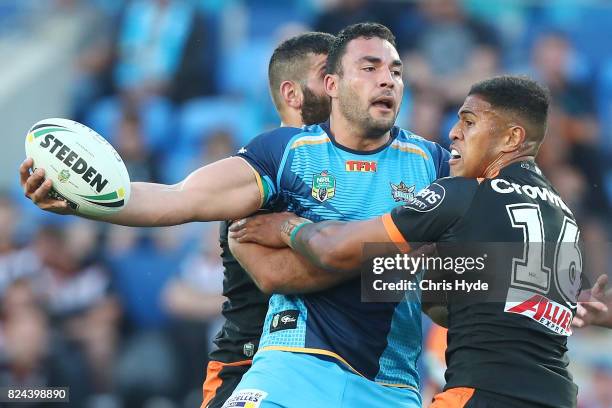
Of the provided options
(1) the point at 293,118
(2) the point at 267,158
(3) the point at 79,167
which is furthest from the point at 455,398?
(1) the point at 293,118

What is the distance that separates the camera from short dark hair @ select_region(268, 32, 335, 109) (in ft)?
22.0

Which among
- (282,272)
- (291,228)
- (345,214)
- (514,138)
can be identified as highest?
(514,138)

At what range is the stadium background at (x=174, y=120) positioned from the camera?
34.6 ft

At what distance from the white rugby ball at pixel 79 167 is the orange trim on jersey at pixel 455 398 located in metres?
1.86

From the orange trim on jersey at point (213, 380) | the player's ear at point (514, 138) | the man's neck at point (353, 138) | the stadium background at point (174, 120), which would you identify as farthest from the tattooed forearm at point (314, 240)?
the stadium background at point (174, 120)

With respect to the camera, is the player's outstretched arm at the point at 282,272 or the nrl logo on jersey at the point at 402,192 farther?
the nrl logo on jersey at the point at 402,192

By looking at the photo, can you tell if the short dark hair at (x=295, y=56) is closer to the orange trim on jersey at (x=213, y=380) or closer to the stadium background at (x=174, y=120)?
the orange trim on jersey at (x=213, y=380)

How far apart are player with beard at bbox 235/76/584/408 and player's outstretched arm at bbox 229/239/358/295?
0.27 ft

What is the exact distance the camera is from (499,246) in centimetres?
513

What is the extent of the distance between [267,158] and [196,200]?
47 cm

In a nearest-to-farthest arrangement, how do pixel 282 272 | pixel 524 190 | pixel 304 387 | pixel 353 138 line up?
pixel 524 190, pixel 304 387, pixel 282 272, pixel 353 138

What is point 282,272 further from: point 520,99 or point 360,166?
point 520,99

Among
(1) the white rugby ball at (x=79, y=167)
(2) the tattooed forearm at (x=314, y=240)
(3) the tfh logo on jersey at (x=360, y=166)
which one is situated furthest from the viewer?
(3) the tfh logo on jersey at (x=360, y=166)

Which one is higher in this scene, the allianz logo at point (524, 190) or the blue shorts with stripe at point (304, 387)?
the allianz logo at point (524, 190)
